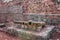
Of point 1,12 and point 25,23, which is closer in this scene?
point 25,23

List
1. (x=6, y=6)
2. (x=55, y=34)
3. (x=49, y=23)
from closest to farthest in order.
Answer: (x=55, y=34) → (x=49, y=23) → (x=6, y=6)

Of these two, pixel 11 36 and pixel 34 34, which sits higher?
pixel 34 34

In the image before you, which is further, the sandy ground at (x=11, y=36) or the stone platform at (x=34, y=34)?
the sandy ground at (x=11, y=36)

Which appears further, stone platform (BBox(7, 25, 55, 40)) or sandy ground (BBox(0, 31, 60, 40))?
sandy ground (BBox(0, 31, 60, 40))

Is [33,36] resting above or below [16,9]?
below

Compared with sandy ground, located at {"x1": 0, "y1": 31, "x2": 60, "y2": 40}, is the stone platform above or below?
above

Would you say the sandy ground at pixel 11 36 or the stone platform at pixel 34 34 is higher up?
the stone platform at pixel 34 34

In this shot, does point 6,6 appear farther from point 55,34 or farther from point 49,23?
point 55,34

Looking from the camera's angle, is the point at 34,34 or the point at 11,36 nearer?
the point at 34,34

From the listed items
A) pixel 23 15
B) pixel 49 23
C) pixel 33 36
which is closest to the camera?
pixel 33 36

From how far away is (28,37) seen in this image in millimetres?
4676

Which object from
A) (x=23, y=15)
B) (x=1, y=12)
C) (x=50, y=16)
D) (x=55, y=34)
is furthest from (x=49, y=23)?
(x=1, y=12)

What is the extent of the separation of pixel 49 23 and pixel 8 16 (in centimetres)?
206

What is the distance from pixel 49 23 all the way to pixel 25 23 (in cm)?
118
